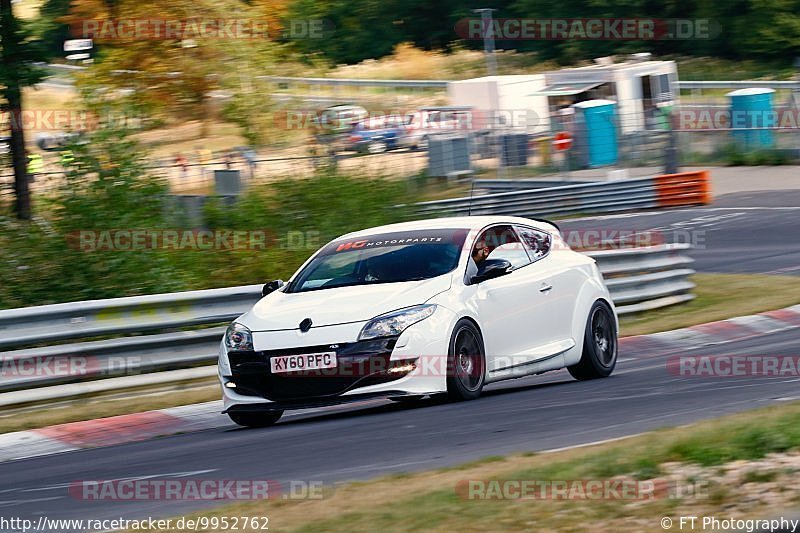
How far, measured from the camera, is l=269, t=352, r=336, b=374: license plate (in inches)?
359

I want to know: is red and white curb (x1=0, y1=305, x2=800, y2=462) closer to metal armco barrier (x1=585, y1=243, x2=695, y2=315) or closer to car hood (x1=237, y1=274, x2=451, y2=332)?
car hood (x1=237, y1=274, x2=451, y2=332)

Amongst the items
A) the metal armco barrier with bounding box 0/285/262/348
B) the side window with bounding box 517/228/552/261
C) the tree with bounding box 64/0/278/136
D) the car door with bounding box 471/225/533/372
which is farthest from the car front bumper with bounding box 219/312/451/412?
the tree with bounding box 64/0/278/136

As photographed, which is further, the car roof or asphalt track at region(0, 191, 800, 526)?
the car roof

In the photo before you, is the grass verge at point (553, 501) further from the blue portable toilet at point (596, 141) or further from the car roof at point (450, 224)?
the blue portable toilet at point (596, 141)

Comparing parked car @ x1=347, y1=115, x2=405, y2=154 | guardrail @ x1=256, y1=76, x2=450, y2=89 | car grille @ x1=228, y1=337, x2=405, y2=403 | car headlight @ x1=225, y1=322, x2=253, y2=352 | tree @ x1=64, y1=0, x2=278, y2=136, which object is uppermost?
tree @ x1=64, y1=0, x2=278, y2=136

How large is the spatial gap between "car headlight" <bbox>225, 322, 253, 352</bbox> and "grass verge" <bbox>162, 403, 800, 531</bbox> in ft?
9.51

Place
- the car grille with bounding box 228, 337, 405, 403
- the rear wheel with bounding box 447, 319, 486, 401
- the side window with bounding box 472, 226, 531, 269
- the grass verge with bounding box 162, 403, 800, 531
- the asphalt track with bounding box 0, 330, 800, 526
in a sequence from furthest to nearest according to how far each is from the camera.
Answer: the side window with bounding box 472, 226, 531, 269, the rear wheel with bounding box 447, 319, 486, 401, the car grille with bounding box 228, 337, 405, 403, the asphalt track with bounding box 0, 330, 800, 526, the grass verge with bounding box 162, 403, 800, 531

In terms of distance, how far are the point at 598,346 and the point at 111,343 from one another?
14.5 ft

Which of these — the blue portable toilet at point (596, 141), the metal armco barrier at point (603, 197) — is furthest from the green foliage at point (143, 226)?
the blue portable toilet at point (596, 141)

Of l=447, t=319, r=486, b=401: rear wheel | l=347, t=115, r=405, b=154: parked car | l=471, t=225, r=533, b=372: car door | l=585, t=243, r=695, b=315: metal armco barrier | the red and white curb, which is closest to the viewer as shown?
l=447, t=319, r=486, b=401: rear wheel

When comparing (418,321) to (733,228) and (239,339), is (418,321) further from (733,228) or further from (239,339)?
(733,228)

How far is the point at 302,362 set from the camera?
30.1ft

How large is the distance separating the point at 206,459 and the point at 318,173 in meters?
11.9

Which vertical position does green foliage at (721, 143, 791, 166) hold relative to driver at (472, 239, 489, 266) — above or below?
below
